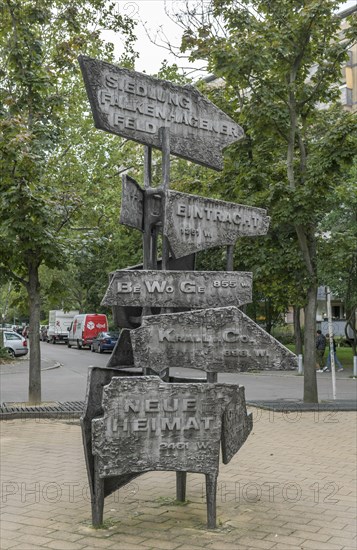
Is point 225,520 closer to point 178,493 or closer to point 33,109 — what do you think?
point 178,493

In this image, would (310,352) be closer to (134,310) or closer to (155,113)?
(134,310)

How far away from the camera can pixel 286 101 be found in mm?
14094

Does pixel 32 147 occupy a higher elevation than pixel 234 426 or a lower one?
higher

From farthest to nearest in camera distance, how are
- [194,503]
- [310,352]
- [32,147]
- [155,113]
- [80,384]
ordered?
[80,384], [310,352], [32,147], [194,503], [155,113]

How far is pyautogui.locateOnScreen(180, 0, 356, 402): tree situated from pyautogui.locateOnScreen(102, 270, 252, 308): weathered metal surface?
762 centimetres

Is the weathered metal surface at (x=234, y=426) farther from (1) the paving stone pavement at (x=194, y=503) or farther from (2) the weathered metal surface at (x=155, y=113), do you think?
(2) the weathered metal surface at (x=155, y=113)

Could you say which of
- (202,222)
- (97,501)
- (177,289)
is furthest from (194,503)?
(202,222)

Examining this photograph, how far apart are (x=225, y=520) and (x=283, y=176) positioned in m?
10.7

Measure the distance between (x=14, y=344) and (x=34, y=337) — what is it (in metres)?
20.5

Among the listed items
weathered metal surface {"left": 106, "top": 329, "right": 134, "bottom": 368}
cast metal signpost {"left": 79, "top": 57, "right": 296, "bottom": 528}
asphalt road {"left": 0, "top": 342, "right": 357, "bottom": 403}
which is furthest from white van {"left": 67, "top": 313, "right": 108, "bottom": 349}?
cast metal signpost {"left": 79, "top": 57, "right": 296, "bottom": 528}

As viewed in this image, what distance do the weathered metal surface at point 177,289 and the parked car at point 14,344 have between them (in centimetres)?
2779

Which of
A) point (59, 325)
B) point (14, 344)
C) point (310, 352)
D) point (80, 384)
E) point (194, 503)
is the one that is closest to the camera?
point (194, 503)

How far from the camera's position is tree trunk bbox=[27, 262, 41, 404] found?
13191mm

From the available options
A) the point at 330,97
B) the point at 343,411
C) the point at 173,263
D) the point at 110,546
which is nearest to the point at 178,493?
the point at 110,546
